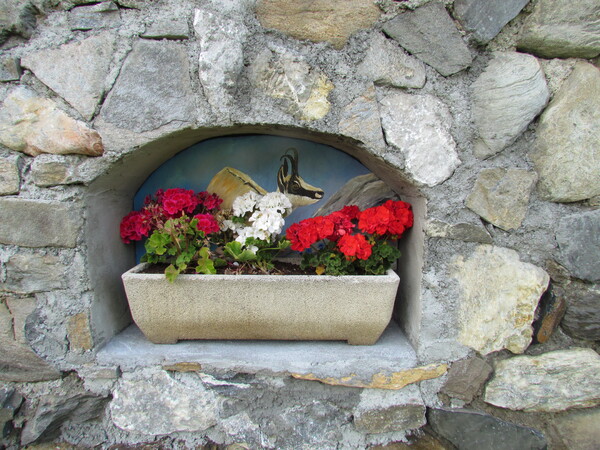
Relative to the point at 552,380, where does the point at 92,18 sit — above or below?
above

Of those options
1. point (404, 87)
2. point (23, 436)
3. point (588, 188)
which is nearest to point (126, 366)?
point (23, 436)

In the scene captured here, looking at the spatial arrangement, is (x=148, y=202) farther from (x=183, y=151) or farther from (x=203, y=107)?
(x=203, y=107)

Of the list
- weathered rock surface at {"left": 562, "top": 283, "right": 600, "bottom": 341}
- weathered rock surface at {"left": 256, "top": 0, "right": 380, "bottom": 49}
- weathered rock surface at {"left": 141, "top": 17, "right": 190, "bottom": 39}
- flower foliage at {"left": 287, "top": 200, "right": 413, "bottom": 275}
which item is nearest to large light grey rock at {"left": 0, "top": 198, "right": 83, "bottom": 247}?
weathered rock surface at {"left": 141, "top": 17, "right": 190, "bottom": 39}

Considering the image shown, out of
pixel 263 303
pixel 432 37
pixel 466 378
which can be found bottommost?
pixel 466 378

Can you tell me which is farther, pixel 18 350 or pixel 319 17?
pixel 18 350

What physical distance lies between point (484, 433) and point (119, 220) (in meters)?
1.51

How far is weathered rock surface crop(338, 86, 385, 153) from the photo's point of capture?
44.0 inches

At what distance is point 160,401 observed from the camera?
1254 mm

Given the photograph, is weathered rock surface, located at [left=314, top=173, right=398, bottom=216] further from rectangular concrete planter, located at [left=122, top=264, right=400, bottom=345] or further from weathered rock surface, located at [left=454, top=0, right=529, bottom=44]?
weathered rock surface, located at [left=454, top=0, right=529, bottom=44]

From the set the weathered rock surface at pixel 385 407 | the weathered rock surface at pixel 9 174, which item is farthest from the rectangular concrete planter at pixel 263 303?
the weathered rock surface at pixel 9 174

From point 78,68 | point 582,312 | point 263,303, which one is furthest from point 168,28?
point 582,312

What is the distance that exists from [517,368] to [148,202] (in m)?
1.44

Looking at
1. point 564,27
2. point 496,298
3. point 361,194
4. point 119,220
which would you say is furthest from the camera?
point 361,194

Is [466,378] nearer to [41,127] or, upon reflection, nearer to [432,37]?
[432,37]
